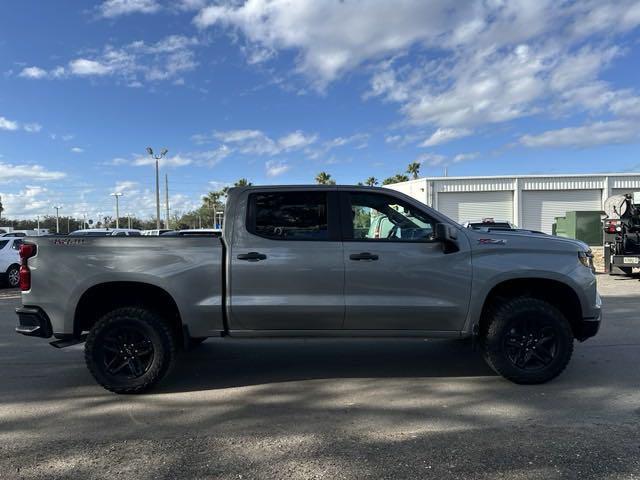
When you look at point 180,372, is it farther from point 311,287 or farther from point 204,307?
point 311,287

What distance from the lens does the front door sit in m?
4.80

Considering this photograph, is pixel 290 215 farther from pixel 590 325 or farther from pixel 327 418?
pixel 590 325

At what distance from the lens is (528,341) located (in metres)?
4.98

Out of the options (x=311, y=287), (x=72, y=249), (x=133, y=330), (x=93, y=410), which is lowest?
(x=93, y=410)

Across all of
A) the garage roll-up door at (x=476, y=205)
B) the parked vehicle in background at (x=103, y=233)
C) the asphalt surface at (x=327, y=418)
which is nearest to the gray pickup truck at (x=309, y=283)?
the parked vehicle in background at (x=103, y=233)

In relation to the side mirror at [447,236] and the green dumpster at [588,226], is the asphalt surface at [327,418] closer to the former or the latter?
the side mirror at [447,236]

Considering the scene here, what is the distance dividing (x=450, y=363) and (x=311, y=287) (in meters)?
2.16

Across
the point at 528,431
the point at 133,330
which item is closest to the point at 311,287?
the point at 133,330

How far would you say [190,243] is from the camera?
4.84 meters

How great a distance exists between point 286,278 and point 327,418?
129cm

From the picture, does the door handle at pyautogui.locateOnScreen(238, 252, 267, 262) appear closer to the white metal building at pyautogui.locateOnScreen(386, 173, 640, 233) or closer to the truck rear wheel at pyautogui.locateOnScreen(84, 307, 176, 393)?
the truck rear wheel at pyautogui.locateOnScreen(84, 307, 176, 393)

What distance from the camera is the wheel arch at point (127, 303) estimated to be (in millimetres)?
4980

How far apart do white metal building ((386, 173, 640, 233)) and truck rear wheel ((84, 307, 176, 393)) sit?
104 ft

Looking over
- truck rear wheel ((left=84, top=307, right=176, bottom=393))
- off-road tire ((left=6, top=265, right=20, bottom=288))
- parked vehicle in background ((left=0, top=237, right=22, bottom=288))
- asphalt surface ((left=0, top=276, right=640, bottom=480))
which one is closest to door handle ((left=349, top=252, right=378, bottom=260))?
asphalt surface ((left=0, top=276, right=640, bottom=480))
